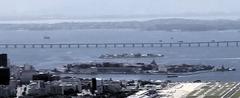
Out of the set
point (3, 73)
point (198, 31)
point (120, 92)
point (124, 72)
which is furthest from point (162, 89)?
point (198, 31)

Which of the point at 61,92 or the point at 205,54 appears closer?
the point at 61,92

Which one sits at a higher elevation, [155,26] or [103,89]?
[155,26]

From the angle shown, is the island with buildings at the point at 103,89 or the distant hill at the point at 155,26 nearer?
the island with buildings at the point at 103,89

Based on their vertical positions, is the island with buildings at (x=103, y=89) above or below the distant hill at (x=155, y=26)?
below

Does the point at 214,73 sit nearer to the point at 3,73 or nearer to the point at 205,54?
the point at 205,54

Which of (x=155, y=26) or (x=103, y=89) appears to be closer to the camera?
(x=103, y=89)

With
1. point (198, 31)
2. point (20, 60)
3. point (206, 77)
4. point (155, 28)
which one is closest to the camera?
point (206, 77)

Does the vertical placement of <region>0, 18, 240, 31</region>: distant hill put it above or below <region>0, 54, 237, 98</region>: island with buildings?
above

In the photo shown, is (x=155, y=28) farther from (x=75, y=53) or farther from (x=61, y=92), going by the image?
(x=61, y=92)

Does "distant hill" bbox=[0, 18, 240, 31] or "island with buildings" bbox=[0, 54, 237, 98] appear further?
"distant hill" bbox=[0, 18, 240, 31]

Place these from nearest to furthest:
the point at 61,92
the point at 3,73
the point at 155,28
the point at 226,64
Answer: the point at 3,73 → the point at 61,92 → the point at 226,64 → the point at 155,28
